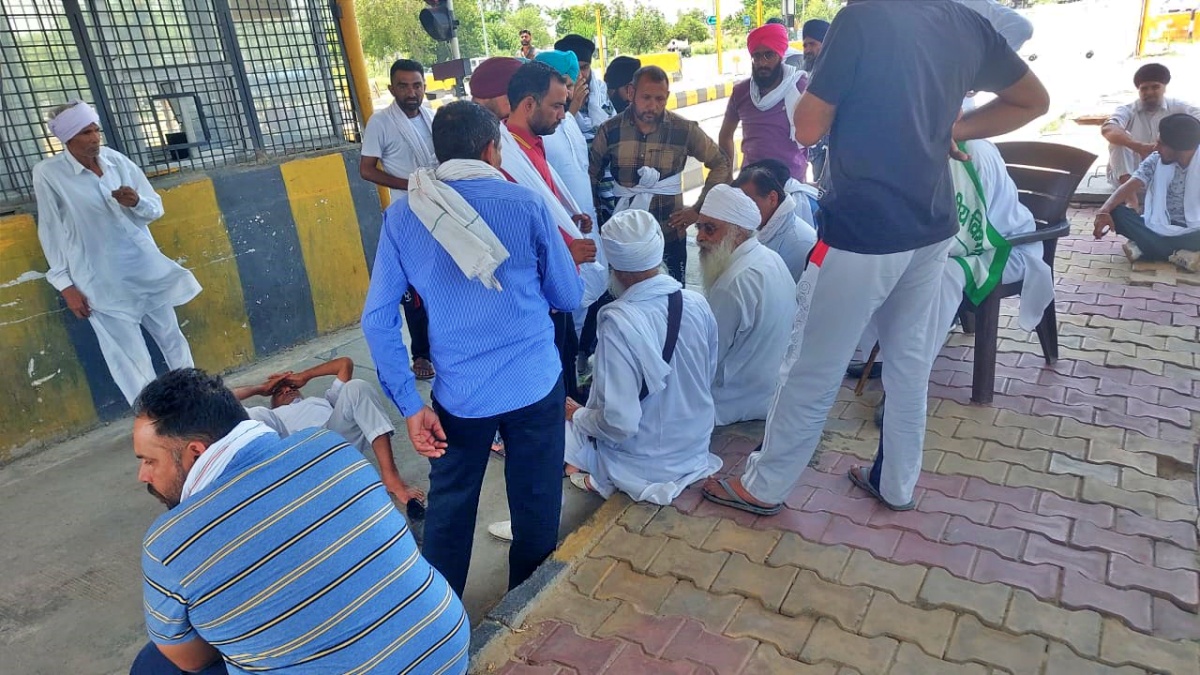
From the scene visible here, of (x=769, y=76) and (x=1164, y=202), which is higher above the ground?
(x=769, y=76)

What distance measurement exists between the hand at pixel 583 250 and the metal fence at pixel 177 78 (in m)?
3.05

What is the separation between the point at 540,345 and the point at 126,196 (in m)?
2.61

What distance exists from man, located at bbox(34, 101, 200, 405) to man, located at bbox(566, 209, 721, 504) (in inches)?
96.9

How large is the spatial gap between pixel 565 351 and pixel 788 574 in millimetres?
1539

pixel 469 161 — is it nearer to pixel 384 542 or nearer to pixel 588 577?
pixel 384 542

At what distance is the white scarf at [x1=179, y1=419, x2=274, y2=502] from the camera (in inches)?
56.6

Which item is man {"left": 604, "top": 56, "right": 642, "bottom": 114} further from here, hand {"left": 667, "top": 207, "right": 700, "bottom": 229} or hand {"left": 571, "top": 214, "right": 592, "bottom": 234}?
hand {"left": 571, "top": 214, "right": 592, "bottom": 234}

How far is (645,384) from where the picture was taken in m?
2.76

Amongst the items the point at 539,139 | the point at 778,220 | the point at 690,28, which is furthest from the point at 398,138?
the point at 690,28

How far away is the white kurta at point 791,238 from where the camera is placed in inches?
154

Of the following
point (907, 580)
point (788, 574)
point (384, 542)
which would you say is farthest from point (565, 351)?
point (384, 542)

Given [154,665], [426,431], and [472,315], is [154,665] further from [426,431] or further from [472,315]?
[472,315]

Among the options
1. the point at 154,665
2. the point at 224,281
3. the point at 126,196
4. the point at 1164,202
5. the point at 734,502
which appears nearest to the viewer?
the point at 154,665

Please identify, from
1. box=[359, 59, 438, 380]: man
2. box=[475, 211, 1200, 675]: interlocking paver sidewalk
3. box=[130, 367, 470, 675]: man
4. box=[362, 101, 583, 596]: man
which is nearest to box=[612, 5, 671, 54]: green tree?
box=[359, 59, 438, 380]: man
